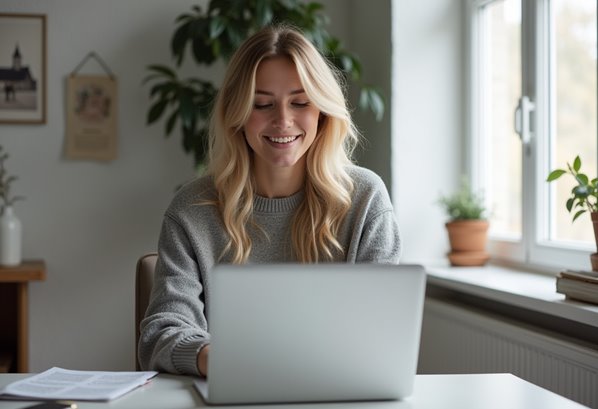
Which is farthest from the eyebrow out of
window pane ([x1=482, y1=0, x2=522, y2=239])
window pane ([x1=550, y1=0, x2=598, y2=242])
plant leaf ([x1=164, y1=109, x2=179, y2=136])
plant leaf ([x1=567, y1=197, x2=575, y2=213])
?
plant leaf ([x1=164, y1=109, x2=179, y2=136])

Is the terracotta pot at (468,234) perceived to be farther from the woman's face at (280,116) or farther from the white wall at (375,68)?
the woman's face at (280,116)

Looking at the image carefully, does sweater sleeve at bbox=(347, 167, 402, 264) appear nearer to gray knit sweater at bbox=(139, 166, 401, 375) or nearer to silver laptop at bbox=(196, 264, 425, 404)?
gray knit sweater at bbox=(139, 166, 401, 375)

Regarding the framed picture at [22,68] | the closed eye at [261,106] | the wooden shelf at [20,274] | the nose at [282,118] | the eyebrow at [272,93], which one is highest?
the framed picture at [22,68]

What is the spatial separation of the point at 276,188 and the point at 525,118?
4.11 ft

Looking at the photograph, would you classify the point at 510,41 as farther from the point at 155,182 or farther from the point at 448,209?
the point at 155,182

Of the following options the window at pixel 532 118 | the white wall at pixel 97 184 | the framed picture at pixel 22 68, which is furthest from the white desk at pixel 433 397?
the framed picture at pixel 22 68

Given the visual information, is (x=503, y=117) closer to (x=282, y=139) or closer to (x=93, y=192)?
(x=282, y=139)

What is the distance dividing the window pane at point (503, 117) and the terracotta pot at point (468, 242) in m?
0.08

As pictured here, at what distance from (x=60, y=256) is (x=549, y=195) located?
2.12 metres

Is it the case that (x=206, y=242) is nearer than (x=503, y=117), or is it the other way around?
(x=206, y=242)

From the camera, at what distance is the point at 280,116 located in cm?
186

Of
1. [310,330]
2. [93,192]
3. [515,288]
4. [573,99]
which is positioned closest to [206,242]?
[310,330]

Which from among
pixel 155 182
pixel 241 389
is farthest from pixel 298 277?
pixel 155 182

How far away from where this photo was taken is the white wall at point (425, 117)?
131 inches
